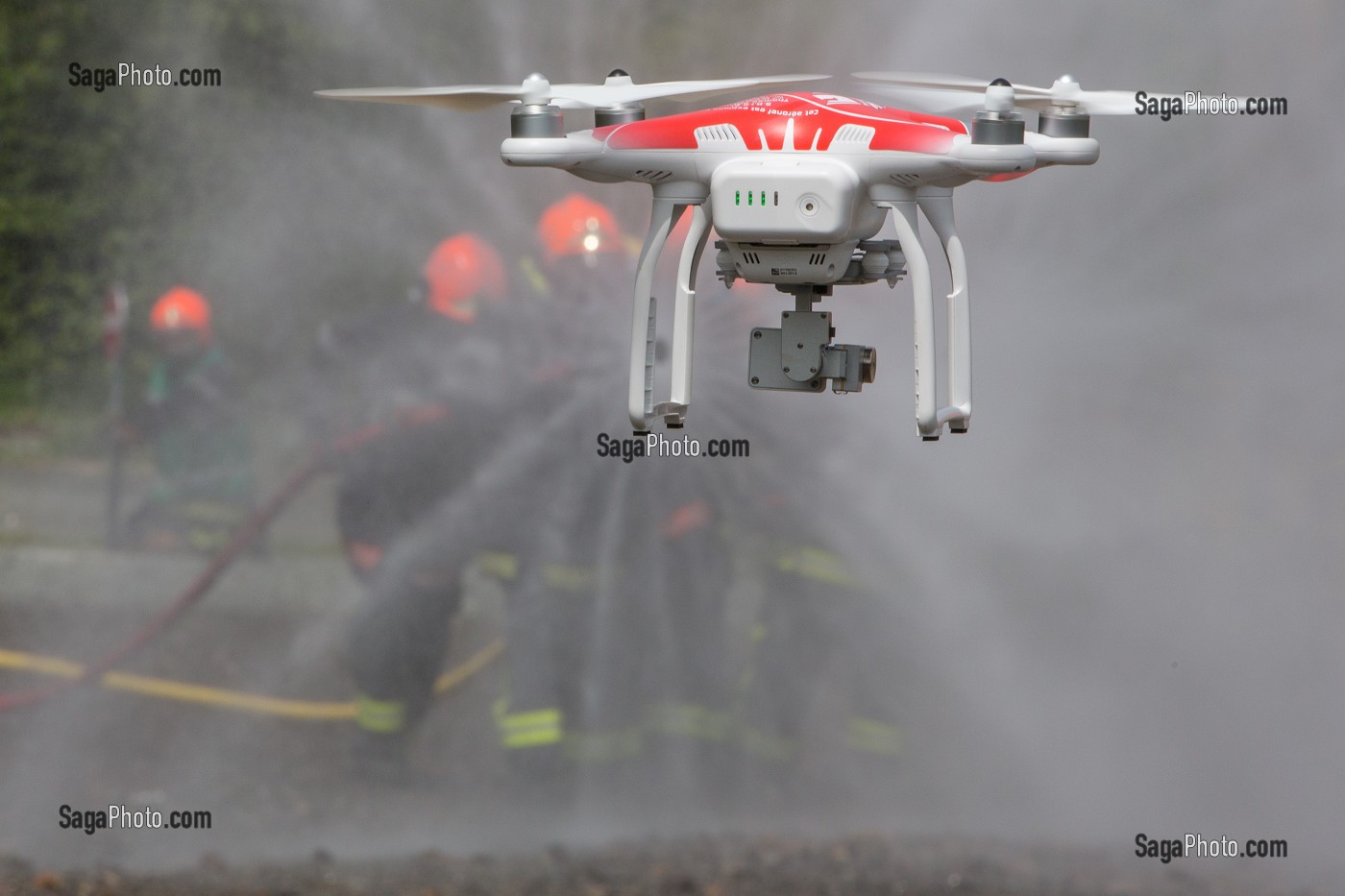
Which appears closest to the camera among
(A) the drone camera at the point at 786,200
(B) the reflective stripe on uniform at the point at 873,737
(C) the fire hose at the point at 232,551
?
(A) the drone camera at the point at 786,200

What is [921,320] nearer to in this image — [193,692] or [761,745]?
[761,745]

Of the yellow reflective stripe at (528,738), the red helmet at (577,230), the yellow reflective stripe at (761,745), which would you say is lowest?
the yellow reflective stripe at (761,745)

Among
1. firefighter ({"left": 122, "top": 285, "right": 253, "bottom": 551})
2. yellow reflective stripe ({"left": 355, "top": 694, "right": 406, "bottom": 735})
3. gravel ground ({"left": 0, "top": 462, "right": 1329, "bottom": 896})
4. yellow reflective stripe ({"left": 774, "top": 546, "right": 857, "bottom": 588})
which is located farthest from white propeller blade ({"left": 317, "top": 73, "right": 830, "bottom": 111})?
firefighter ({"left": 122, "top": 285, "right": 253, "bottom": 551})

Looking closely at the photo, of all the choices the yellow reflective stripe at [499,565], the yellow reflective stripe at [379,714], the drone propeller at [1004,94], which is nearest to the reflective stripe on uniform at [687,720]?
the yellow reflective stripe at [499,565]

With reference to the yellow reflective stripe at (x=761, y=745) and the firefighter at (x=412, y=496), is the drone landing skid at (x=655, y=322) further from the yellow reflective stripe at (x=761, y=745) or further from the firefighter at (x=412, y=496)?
the yellow reflective stripe at (x=761, y=745)

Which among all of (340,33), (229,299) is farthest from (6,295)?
(340,33)

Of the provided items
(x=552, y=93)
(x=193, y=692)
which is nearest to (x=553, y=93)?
(x=552, y=93)

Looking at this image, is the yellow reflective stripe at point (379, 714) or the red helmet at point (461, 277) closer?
the red helmet at point (461, 277)

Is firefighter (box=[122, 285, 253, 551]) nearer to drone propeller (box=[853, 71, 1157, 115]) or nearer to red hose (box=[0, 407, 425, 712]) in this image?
red hose (box=[0, 407, 425, 712])
